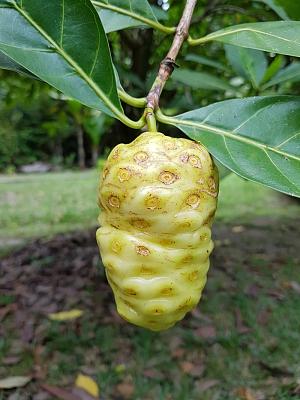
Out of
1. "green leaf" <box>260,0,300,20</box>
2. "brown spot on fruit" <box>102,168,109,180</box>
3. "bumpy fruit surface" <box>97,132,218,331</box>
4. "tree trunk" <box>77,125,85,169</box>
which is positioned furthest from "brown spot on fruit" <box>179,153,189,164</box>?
"tree trunk" <box>77,125,85,169</box>

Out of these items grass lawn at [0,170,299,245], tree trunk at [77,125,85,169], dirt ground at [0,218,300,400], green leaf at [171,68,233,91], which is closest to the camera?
green leaf at [171,68,233,91]

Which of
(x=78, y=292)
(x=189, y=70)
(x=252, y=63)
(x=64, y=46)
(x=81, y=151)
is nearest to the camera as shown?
(x=64, y=46)

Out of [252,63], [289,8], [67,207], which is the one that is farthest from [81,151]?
[289,8]

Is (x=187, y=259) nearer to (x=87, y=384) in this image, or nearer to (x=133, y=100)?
(x=133, y=100)

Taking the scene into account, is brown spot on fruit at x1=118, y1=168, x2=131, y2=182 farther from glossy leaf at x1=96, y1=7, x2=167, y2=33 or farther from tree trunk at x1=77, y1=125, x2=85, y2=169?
tree trunk at x1=77, y1=125, x2=85, y2=169

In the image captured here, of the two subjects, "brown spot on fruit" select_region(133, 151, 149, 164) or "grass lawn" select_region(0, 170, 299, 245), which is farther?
"grass lawn" select_region(0, 170, 299, 245)

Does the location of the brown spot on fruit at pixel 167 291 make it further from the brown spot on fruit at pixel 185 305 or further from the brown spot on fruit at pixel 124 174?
the brown spot on fruit at pixel 124 174

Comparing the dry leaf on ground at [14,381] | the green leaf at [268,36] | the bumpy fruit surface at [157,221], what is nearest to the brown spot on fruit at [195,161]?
the bumpy fruit surface at [157,221]
